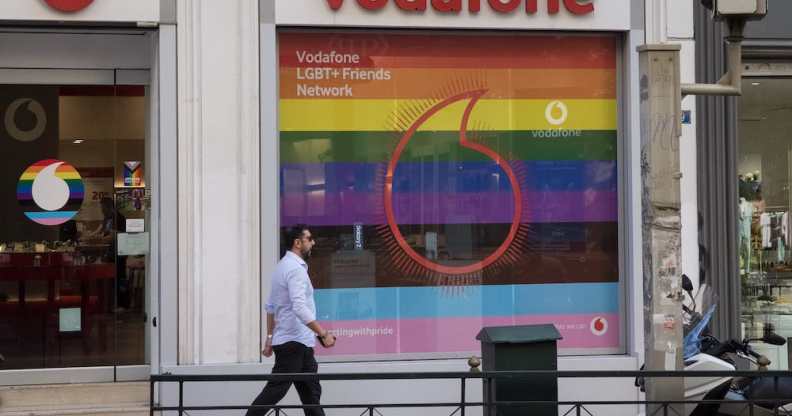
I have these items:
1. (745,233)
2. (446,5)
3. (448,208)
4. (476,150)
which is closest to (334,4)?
(446,5)

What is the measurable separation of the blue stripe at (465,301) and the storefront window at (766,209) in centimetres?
158

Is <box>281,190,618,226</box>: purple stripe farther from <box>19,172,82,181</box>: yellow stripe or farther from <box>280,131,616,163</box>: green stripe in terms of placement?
<box>19,172,82,181</box>: yellow stripe

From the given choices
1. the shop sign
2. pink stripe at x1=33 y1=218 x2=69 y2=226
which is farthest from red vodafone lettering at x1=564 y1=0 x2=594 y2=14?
pink stripe at x1=33 y1=218 x2=69 y2=226

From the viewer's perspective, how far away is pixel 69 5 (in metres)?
9.58

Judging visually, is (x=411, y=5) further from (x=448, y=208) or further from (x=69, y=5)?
(x=69, y=5)

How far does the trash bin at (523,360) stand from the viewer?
7891 mm

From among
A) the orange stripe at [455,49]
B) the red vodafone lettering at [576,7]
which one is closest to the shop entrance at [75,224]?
the orange stripe at [455,49]

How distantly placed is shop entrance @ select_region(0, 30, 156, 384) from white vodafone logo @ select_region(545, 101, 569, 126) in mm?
3946

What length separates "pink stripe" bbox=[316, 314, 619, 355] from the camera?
10.1m

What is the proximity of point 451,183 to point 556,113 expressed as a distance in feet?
4.12

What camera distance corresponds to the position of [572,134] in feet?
34.4

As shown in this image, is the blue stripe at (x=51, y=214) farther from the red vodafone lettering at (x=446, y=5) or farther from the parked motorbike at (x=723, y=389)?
the parked motorbike at (x=723, y=389)

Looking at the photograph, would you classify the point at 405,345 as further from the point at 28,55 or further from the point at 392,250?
the point at 28,55

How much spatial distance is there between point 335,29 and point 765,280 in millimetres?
5141
